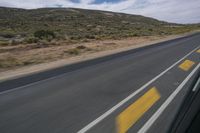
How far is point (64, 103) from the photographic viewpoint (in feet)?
25.9

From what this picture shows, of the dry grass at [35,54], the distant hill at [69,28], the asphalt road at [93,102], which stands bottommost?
the distant hill at [69,28]

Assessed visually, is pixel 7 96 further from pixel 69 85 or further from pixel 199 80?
pixel 199 80

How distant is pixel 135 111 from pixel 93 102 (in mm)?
A: 1354

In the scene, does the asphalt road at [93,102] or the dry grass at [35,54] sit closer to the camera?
the asphalt road at [93,102]

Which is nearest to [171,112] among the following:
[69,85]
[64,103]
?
[64,103]

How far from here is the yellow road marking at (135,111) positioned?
6.05m

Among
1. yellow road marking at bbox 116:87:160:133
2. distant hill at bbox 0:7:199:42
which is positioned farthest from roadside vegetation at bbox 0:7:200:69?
yellow road marking at bbox 116:87:160:133

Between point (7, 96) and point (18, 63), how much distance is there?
1050cm

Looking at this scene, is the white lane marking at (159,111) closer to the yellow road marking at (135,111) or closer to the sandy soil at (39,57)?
the yellow road marking at (135,111)

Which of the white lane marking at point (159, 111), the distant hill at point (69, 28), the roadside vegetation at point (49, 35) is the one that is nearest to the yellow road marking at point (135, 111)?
the white lane marking at point (159, 111)

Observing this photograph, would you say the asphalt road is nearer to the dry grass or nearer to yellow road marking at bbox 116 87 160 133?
yellow road marking at bbox 116 87 160 133

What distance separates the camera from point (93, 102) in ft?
26.0

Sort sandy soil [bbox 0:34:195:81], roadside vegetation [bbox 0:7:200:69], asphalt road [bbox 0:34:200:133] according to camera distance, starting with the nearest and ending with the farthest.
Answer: asphalt road [bbox 0:34:200:133]
sandy soil [bbox 0:34:195:81]
roadside vegetation [bbox 0:7:200:69]

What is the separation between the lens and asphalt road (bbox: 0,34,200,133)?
6012 mm
